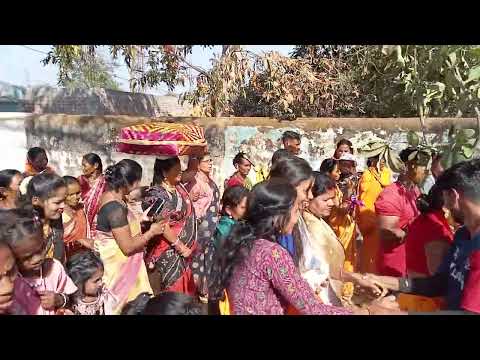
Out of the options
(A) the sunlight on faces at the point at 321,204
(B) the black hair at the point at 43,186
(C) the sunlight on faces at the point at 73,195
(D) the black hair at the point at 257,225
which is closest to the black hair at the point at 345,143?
(A) the sunlight on faces at the point at 321,204

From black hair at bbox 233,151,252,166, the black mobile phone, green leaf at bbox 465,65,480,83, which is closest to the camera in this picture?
green leaf at bbox 465,65,480,83

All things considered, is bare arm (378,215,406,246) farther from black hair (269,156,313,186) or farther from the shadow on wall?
the shadow on wall

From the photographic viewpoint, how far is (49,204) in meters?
3.56

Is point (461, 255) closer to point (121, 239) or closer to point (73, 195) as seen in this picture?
point (121, 239)

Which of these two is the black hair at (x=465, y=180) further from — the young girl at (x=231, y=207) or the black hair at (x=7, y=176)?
the black hair at (x=7, y=176)

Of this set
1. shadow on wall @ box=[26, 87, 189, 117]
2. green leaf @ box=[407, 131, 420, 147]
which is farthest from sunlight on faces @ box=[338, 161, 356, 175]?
shadow on wall @ box=[26, 87, 189, 117]

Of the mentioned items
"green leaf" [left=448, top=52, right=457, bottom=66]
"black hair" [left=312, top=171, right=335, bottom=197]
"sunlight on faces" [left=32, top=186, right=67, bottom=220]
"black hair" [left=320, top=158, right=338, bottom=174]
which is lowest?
"sunlight on faces" [left=32, top=186, right=67, bottom=220]

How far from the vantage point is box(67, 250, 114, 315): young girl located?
3.48 meters

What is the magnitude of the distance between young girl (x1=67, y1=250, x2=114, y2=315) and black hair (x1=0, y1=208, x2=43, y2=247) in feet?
1.23

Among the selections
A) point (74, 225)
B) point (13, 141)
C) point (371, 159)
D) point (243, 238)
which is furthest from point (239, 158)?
point (243, 238)

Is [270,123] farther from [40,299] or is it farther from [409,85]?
[40,299]

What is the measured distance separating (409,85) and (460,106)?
0.42 meters

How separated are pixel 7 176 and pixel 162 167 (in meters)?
0.99

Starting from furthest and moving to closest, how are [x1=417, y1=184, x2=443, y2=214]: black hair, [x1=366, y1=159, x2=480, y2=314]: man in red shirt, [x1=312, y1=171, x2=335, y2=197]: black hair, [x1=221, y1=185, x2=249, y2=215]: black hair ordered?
[x1=312, y1=171, x2=335, y2=197]: black hair < [x1=221, y1=185, x2=249, y2=215]: black hair < [x1=417, y1=184, x2=443, y2=214]: black hair < [x1=366, y1=159, x2=480, y2=314]: man in red shirt
